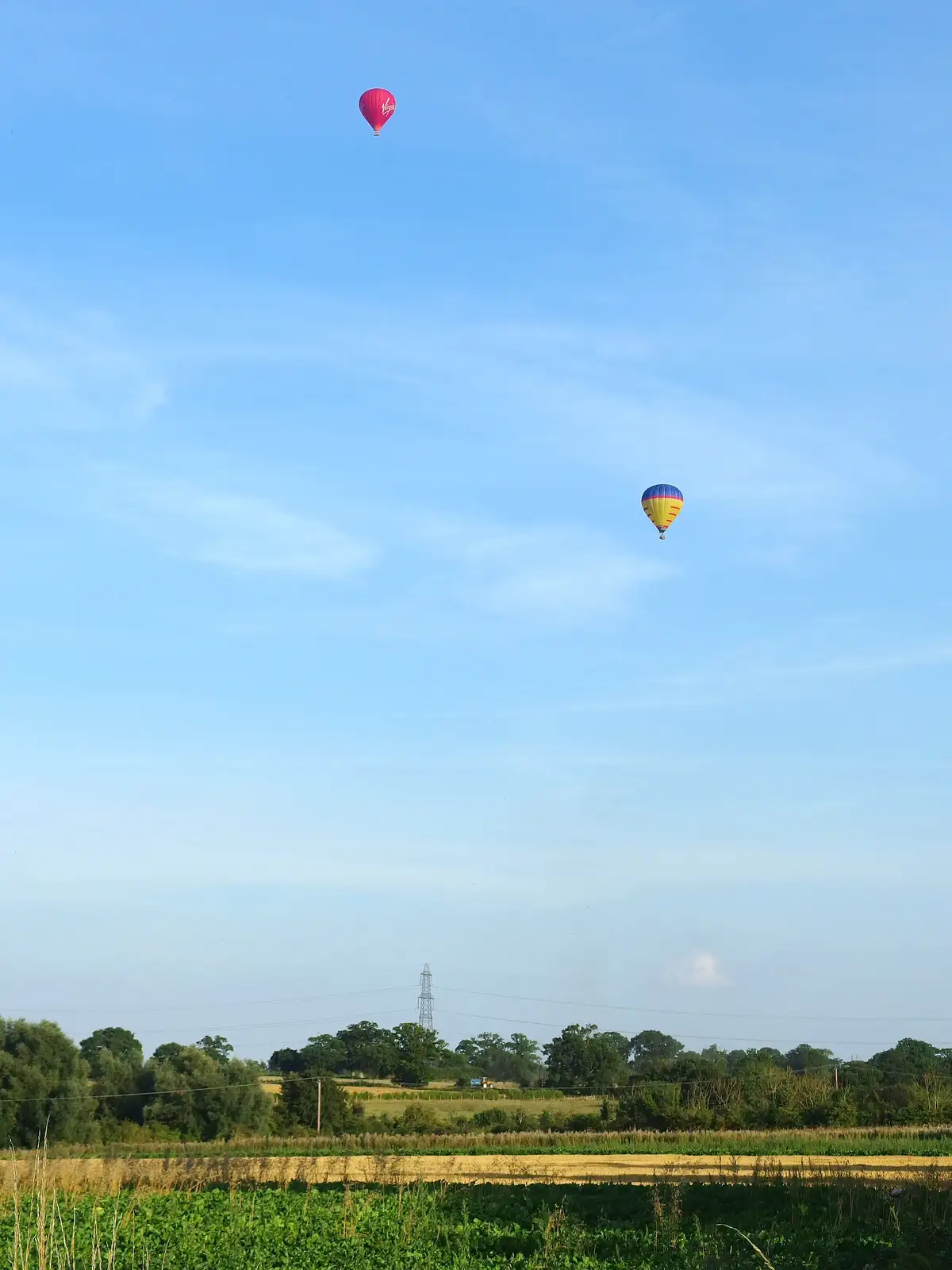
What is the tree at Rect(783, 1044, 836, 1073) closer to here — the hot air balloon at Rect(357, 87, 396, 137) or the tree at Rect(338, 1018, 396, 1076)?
the tree at Rect(338, 1018, 396, 1076)

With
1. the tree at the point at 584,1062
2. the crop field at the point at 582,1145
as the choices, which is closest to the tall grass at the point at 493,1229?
the crop field at the point at 582,1145

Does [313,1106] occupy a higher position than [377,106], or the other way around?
[377,106]

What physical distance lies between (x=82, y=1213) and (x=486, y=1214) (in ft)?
20.8

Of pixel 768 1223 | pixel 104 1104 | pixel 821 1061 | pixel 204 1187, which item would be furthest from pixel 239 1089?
pixel 821 1061

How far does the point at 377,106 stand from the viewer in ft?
159

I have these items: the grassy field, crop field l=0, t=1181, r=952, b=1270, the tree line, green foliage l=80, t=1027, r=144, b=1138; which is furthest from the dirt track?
green foliage l=80, t=1027, r=144, b=1138

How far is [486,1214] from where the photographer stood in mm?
21141

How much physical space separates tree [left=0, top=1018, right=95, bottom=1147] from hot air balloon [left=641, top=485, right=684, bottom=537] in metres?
42.3

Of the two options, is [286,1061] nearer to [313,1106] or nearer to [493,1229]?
[313,1106]

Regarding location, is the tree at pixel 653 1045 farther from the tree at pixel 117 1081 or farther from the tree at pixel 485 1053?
the tree at pixel 117 1081

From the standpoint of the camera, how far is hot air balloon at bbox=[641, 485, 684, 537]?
55.0 metres

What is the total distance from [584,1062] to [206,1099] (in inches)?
1623

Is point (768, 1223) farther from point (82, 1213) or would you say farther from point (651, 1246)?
point (82, 1213)

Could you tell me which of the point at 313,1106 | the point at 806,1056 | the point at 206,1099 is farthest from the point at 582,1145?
the point at 806,1056
